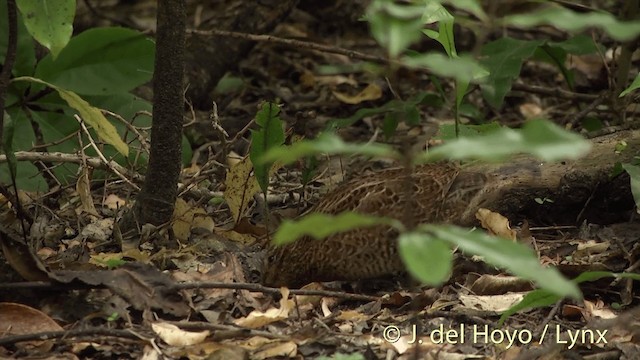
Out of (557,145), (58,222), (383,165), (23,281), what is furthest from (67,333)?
(383,165)

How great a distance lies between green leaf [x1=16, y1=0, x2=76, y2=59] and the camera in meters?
2.98

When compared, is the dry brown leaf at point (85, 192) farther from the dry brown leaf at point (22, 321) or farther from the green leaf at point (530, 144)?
the green leaf at point (530, 144)

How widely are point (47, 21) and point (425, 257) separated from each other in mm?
1693

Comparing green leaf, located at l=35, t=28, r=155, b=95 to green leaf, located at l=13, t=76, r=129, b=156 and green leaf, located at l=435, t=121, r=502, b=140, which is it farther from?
green leaf, located at l=435, t=121, r=502, b=140

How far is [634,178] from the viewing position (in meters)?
3.68

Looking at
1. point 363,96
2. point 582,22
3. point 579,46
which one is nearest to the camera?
point 582,22

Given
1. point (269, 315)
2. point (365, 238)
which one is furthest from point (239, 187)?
point (269, 315)

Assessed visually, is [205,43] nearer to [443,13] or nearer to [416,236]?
[443,13]

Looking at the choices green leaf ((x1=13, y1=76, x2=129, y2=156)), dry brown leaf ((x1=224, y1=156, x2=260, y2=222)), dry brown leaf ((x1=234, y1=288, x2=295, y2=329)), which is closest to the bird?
dry brown leaf ((x1=234, y1=288, x2=295, y2=329))

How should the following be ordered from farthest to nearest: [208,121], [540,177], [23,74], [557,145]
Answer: [208,121] → [23,74] → [540,177] → [557,145]

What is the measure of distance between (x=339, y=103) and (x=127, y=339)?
345 centimetres

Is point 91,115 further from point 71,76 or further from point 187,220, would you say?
point 71,76

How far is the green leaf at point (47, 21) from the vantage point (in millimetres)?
2979

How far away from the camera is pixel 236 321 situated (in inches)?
122
